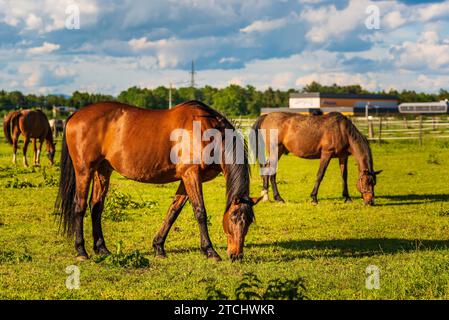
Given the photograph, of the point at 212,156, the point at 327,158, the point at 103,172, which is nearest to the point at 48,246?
the point at 103,172

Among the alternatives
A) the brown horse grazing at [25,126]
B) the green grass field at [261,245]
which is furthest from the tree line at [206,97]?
the green grass field at [261,245]

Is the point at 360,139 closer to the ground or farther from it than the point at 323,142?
farther from it

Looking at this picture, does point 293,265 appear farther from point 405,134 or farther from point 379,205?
point 405,134

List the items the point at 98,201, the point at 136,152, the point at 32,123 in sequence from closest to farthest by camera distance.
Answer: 1. the point at 136,152
2. the point at 98,201
3. the point at 32,123

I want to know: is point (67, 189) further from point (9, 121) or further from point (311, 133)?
point (9, 121)

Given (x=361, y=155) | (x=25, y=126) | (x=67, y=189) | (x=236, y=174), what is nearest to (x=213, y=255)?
(x=236, y=174)

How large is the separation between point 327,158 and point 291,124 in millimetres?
1584

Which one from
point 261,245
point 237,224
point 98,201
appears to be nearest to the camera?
point 237,224

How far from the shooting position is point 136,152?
29.1 feet

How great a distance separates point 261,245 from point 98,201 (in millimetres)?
2791

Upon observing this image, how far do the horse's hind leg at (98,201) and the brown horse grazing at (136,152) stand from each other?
0.6 inches

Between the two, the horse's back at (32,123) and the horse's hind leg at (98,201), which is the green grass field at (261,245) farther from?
the horse's back at (32,123)

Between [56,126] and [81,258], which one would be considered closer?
[81,258]

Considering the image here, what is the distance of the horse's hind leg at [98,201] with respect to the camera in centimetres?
923
